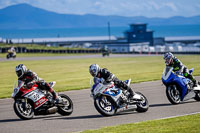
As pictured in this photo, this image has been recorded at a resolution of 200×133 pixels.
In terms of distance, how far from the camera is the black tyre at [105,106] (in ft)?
41.0

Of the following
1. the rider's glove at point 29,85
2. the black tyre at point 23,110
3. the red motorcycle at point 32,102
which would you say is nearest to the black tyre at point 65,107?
the red motorcycle at point 32,102

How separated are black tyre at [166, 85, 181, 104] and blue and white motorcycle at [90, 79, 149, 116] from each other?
1.64 m

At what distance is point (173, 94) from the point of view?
48.8 ft

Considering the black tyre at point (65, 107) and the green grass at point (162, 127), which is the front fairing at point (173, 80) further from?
the black tyre at point (65, 107)

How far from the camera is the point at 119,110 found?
1298 centimetres

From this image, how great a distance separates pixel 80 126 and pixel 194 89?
5412 mm

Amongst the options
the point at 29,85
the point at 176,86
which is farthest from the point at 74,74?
the point at 29,85

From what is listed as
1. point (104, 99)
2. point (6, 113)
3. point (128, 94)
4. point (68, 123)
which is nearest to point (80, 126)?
point (68, 123)

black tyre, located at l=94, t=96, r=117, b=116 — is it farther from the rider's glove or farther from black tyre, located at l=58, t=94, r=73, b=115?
the rider's glove

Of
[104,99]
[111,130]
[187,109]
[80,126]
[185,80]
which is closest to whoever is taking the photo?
[111,130]

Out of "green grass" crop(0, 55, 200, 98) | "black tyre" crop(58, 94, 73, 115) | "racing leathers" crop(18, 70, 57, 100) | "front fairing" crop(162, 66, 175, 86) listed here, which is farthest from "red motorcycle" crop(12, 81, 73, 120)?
"green grass" crop(0, 55, 200, 98)

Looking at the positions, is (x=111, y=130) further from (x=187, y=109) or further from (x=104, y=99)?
(x=187, y=109)

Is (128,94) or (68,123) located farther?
(128,94)

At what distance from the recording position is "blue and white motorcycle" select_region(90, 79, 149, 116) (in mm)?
12547
